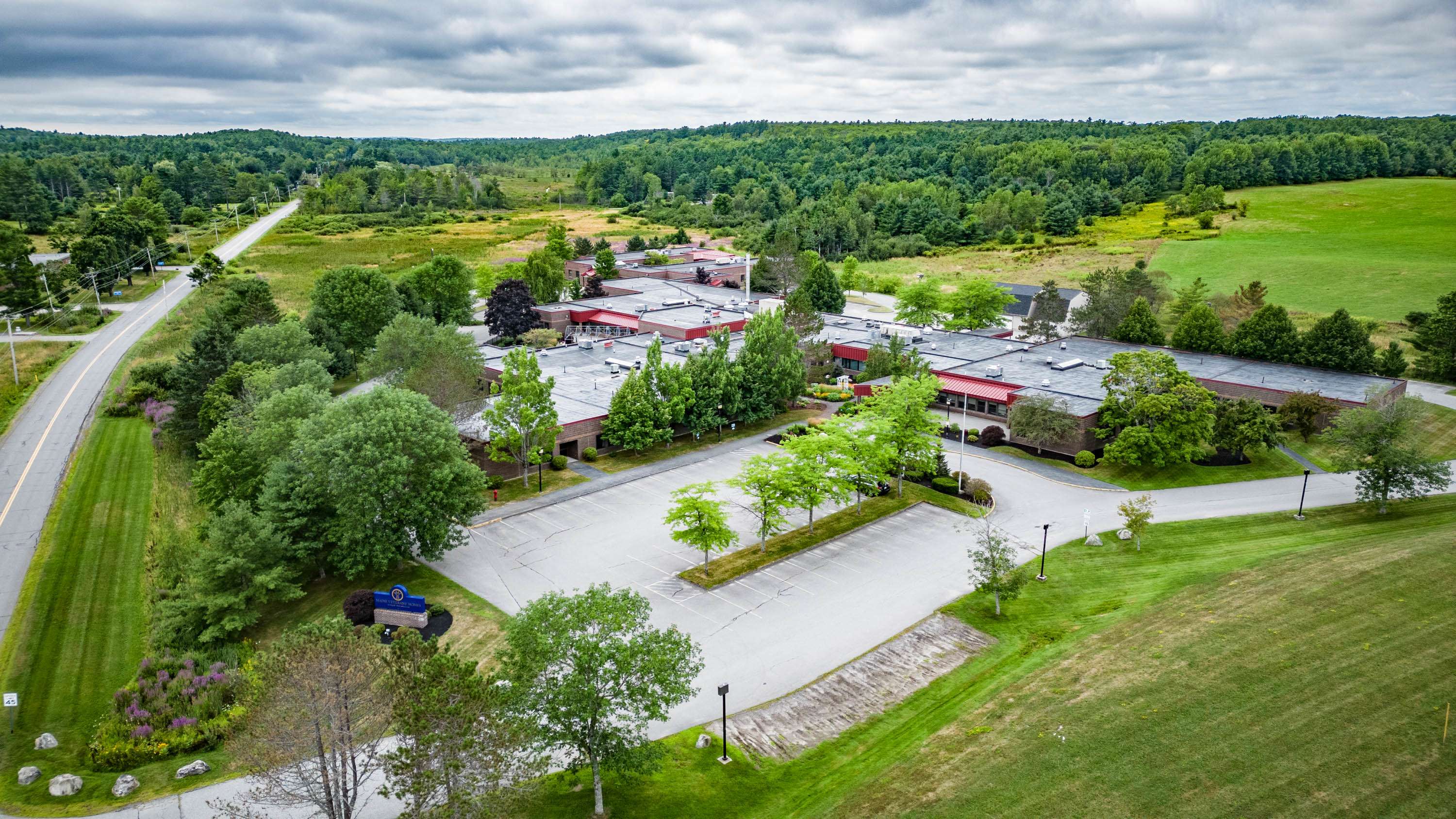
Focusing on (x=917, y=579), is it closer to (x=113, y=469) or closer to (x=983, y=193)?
(x=113, y=469)

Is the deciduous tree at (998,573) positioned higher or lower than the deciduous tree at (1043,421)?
lower

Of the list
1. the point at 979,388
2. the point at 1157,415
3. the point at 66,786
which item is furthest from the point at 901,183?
the point at 66,786

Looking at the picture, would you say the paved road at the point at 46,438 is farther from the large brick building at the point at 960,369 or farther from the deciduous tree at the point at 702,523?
the deciduous tree at the point at 702,523

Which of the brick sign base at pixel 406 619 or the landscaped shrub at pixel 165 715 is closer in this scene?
the landscaped shrub at pixel 165 715

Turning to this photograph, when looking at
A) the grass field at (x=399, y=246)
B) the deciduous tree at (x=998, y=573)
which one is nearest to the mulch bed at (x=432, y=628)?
the deciduous tree at (x=998, y=573)

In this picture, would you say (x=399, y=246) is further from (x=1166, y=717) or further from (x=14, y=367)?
(x=1166, y=717)

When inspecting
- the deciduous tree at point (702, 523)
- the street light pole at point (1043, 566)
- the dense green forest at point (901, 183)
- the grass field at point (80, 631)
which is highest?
the dense green forest at point (901, 183)

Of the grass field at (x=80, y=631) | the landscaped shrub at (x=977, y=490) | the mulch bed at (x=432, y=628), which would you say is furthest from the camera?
the landscaped shrub at (x=977, y=490)

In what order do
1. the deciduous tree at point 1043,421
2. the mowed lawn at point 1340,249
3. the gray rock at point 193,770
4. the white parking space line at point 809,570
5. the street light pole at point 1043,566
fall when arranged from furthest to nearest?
the mowed lawn at point 1340,249 → the deciduous tree at point 1043,421 → the white parking space line at point 809,570 → the street light pole at point 1043,566 → the gray rock at point 193,770
